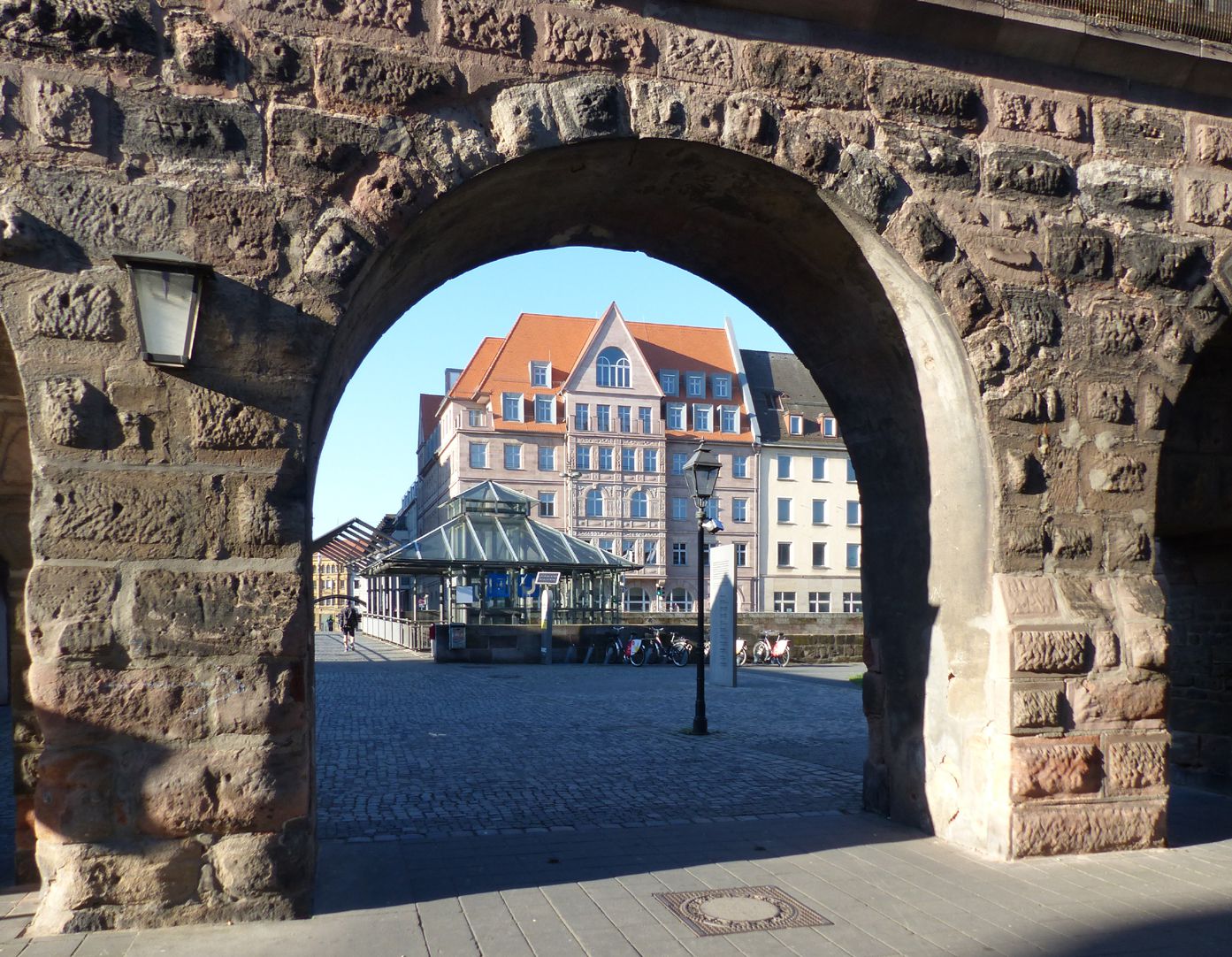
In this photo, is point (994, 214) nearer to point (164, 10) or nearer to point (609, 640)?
point (164, 10)

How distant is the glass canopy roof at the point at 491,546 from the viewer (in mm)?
24328

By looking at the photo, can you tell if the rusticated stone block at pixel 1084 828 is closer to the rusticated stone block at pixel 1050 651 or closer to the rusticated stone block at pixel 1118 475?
the rusticated stone block at pixel 1050 651

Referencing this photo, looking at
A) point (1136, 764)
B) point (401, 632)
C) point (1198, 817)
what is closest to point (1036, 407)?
point (1136, 764)

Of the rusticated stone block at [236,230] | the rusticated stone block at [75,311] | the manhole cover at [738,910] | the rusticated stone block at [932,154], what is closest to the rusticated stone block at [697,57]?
the rusticated stone block at [932,154]

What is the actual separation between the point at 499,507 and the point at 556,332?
2765cm

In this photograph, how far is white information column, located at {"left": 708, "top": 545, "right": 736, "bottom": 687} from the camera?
16547 mm

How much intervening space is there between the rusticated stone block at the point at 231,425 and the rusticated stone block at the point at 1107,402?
3959mm

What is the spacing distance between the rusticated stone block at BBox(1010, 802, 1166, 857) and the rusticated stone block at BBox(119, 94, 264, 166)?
4.59 metres

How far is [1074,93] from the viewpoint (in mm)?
5773

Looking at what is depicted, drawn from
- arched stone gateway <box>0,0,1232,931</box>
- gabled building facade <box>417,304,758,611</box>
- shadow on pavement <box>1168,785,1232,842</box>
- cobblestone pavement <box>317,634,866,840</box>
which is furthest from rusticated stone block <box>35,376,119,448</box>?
gabled building facade <box>417,304,758,611</box>

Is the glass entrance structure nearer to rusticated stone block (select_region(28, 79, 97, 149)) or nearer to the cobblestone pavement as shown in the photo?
the cobblestone pavement

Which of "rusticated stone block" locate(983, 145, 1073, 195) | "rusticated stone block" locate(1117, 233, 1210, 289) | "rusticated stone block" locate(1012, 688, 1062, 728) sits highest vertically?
"rusticated stone block" locate(983, 145, 1073, 195)

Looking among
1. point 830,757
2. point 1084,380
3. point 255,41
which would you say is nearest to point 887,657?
point 1084,380

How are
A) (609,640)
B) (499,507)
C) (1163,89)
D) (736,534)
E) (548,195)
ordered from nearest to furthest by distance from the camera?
(548,195) < (1163,89) < (609,640) < (499,507) < (736,534)
